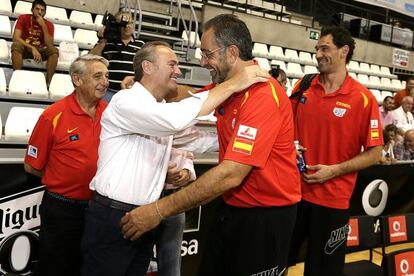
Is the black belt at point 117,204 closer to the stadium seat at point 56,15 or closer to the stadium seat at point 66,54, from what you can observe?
the stadium seat at point 66,54

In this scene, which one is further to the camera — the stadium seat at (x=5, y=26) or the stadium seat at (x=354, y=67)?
the stadium seat at (x=354, y=67)

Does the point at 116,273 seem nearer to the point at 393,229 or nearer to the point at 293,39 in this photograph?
the point at 393,229

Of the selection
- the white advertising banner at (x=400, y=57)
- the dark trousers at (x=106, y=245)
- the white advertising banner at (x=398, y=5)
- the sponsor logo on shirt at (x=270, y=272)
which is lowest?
the sponsor logo on shirt at (x=270, y=272)

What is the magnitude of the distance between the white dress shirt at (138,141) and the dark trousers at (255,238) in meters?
0.39

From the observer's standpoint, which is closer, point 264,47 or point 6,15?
point 6,15

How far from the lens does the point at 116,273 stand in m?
2.00

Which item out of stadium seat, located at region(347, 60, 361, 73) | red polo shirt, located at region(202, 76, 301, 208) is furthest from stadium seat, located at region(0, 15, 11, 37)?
stadium seat, located at region(347, 60, 361, 73)

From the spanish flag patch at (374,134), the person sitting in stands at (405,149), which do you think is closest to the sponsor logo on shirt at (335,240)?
the spanish flag patch at (374,134)

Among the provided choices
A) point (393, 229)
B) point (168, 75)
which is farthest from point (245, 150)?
point (393, 229)

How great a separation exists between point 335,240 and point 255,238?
3.21ft

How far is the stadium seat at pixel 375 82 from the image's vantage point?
12047 millimetres

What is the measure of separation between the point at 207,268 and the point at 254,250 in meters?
0.32

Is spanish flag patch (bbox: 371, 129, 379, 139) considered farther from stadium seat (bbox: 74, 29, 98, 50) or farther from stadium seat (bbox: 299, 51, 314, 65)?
stadium seat (bbox: 299, 51, 314, 65)

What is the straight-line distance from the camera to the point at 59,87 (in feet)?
19.2
